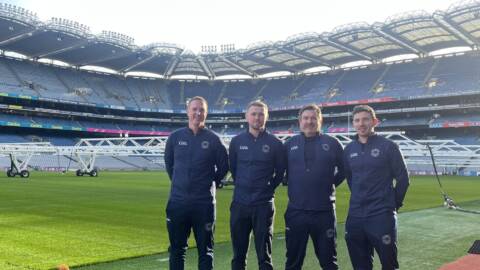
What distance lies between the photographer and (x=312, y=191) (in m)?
4.97

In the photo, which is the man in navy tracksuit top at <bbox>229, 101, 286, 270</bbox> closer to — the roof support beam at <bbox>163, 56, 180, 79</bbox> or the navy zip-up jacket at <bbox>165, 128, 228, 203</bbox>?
the navy zip-up jacket at <bbox>165, 128, 228, 203</bbox>

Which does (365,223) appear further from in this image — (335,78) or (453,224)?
(335,78)

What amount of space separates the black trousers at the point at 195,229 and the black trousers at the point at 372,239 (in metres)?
1.57

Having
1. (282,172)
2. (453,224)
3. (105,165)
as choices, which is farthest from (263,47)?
(282,172)

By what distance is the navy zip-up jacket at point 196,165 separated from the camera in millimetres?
5242

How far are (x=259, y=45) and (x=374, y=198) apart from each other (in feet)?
188

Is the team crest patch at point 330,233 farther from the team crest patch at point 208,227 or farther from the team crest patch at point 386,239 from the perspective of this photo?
the team crest patch at point 208,227

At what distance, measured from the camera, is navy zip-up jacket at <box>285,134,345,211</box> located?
4.97m

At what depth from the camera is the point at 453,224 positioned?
11.0 meters

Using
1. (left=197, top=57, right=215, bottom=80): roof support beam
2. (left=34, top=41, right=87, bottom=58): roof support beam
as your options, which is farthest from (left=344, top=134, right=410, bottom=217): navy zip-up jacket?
(left=197, top=57, right=215, bottom=80): roof support beam

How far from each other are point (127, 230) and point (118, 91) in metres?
66.3

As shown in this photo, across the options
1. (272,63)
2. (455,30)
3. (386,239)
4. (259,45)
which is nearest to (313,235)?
(386,239)

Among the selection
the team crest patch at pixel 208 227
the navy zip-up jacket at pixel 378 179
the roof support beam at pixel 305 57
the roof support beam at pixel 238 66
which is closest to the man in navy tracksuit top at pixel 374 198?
the navy zip-up jacket at pixel 378 179

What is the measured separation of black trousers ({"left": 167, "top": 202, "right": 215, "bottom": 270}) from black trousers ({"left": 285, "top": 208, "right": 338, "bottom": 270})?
3.00 feet
